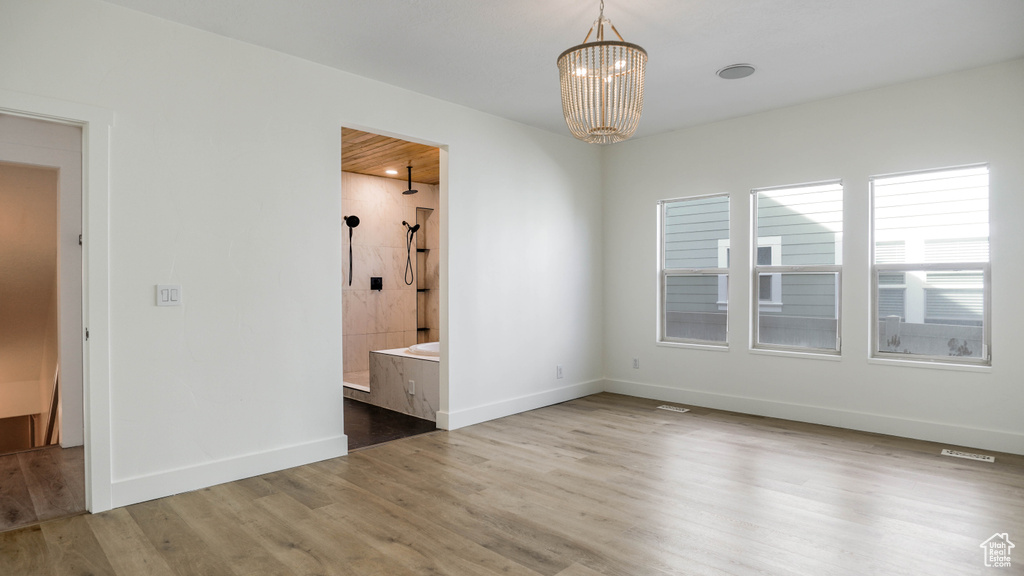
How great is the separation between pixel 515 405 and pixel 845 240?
297 cm

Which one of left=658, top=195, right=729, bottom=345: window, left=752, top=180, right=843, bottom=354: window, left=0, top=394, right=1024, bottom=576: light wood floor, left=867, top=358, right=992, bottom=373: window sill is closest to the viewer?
left=0, top=394, right=1024, bottom=576: light wood floor

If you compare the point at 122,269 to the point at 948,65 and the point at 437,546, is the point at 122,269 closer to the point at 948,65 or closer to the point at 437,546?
the point at 437,546

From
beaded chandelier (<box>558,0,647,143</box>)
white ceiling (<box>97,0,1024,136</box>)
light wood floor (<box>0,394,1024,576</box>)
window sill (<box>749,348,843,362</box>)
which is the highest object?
white ceiling (<box>97,0,1024,136</box>)

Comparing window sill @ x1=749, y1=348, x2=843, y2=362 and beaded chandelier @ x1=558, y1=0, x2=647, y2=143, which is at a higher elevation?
beaded chandelier @ x1=558, y1=0, x2=647, y2=143

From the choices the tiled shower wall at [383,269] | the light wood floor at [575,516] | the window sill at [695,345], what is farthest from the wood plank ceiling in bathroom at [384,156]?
the window sill at [695,345]

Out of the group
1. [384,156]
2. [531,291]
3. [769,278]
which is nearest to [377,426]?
[531,291]

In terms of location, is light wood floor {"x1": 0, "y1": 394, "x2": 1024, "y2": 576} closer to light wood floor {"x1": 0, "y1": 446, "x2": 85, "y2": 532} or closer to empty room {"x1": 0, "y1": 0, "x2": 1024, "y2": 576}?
empty room {"x1": 0, "y1": 0, "x2": 1024, "y2": 576}

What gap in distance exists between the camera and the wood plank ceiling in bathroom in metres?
5.04

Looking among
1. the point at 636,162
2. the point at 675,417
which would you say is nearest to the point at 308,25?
the point at 636,162

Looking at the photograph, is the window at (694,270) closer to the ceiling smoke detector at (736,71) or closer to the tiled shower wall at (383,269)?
the ceiling smoke detector at (736,71)

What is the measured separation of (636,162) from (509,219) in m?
1.60

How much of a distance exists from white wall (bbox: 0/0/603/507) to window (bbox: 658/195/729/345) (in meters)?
2.09

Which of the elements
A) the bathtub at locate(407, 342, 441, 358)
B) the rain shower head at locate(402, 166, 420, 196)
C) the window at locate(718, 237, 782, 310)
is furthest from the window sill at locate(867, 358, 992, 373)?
the rain shower head at locate(402, 166, 420, 196)

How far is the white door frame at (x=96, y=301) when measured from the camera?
276cm
